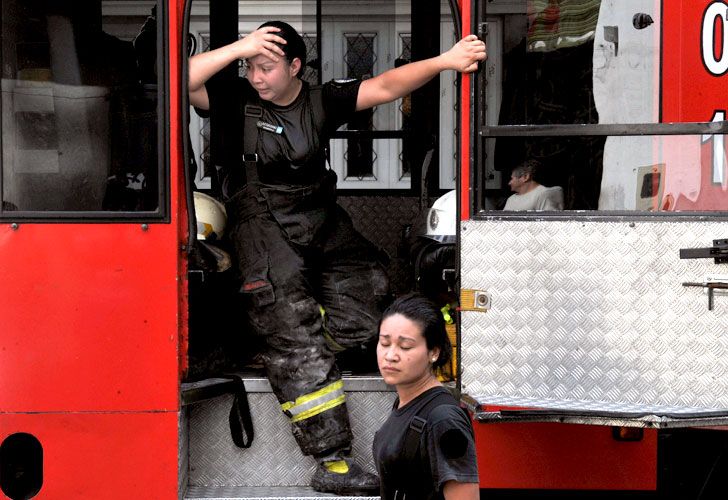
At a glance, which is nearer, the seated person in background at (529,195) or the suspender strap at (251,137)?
the seated person in background at (529,195)

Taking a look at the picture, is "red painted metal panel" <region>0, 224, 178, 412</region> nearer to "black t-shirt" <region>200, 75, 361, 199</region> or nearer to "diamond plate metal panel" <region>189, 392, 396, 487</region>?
"diamond plate metal panel" <region>189, 392, 396, 487</region>

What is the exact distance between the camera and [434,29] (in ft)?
20.5

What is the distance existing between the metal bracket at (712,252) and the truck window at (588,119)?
7.7 inches

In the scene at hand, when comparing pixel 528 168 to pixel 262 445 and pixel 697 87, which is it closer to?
pixel 697 87

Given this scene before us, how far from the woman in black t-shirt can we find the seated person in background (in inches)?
56.7

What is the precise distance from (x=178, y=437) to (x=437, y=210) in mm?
1681

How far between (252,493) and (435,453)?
2029 mm

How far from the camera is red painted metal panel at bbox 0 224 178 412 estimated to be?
166 inches

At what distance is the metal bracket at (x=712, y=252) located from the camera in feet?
13.5

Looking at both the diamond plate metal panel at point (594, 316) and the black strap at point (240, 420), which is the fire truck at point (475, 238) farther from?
the black strap at point (240, 420)

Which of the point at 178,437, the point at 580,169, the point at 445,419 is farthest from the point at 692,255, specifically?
the point at 178,437

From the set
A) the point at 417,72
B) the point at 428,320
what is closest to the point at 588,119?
the point at 417,72

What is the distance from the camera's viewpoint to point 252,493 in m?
4.52

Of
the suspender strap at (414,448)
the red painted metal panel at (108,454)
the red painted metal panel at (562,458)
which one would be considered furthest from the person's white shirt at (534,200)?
the suspender strap at (414,448)
